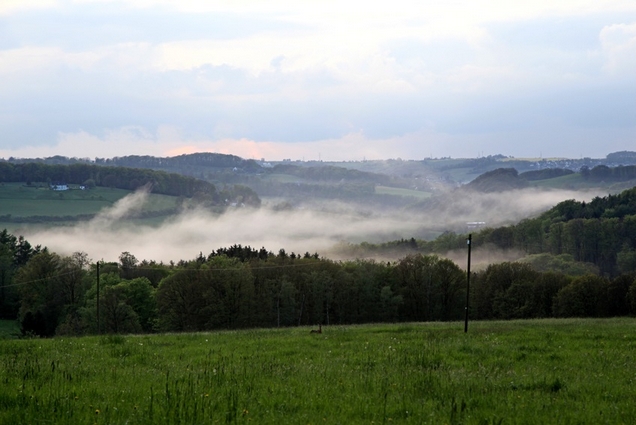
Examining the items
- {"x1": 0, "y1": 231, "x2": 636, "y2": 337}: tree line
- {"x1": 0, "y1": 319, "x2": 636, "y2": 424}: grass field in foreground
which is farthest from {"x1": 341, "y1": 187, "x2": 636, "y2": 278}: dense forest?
{"x1": 0, "y1": 319, "x2": 636, "y2": 424}: grass field in foreground

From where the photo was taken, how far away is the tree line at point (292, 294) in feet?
263

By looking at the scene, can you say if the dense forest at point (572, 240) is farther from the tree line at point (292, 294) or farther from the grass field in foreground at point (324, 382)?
the grass field in foreground at point (324, 382)

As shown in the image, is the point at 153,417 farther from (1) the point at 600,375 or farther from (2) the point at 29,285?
(2) the point at 29,285

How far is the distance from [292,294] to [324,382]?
75187mm

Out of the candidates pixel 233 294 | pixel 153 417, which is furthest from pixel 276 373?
pixel 233 294

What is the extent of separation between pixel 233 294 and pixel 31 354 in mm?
63961

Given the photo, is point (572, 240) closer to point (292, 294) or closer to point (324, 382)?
point (292, 294)

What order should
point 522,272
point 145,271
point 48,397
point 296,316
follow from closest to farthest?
1. point 48,397
2. point 296,316
3. point 522,272
4. point 145,271

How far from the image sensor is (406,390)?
13516 millimetres

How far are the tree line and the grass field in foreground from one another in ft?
192

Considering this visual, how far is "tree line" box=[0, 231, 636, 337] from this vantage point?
80.1m

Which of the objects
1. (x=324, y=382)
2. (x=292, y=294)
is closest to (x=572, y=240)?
(x=292, y=294)

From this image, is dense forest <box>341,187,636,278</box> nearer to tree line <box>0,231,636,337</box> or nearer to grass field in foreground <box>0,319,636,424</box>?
tree line <box>0,231,636,337</box>

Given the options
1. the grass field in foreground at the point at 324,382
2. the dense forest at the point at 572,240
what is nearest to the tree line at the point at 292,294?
the dense forest at the point at 572,240
